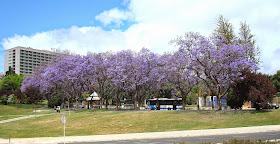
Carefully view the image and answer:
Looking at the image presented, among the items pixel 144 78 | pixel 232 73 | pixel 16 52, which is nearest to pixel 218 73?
pixel 232 73

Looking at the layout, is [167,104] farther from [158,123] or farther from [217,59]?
[158,123]

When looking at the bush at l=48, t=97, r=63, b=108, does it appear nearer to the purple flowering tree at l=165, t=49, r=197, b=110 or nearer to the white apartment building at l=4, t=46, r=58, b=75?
the purple flowering tree at l=165, t=49, r=197, b=110

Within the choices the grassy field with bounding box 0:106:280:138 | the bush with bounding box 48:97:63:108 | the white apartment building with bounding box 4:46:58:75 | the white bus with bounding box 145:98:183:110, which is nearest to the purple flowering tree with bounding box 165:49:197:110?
the grassy field with bounding box 0:106:280:138

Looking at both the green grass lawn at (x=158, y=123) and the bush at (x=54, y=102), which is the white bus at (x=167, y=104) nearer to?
the green grass lawn at (x=158, y=123)

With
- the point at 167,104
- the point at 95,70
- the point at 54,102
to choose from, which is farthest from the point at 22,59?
the point at 167,104

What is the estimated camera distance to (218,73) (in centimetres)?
3378

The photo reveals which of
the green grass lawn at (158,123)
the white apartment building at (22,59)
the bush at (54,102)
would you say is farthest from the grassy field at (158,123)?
the white apartment building at (22,59)

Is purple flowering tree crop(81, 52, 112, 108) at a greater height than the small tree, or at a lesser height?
greater

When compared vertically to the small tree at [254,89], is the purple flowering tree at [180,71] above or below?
above

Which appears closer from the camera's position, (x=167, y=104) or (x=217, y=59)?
(x=217, y=59)

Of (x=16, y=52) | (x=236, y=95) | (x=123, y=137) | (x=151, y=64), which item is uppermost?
(x=16, y=52)

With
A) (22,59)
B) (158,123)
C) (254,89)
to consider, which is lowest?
(158,123)

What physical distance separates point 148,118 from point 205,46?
11.9 m

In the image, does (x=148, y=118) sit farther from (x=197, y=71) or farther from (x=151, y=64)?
(x=151, y=64)
